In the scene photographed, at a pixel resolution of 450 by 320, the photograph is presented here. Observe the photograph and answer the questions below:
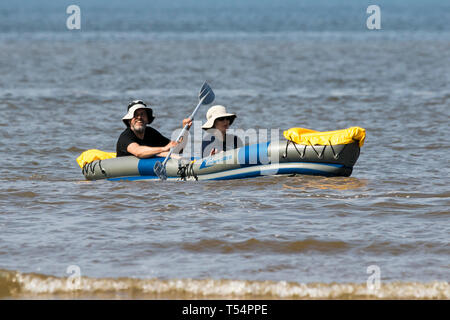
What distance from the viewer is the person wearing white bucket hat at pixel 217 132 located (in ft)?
32.7

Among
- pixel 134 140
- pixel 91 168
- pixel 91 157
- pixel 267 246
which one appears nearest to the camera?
pixel 267 246

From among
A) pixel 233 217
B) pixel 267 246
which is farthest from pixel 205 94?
pixel 267 246

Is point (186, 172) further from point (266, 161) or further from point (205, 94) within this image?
point (205, 94)

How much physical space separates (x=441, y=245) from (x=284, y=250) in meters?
1.44

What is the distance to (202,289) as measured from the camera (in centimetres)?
630

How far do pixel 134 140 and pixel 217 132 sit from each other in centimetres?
111

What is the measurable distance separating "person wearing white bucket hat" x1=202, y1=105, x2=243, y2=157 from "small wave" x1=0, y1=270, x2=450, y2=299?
387 centimetres

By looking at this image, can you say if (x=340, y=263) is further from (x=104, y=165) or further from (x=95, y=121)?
(x=95, y=121)

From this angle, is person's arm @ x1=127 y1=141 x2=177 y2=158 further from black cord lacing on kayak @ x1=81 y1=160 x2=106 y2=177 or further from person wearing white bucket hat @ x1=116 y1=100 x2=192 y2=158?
black cord lacing on kayak @ x1=81 y1=160 x2=106 y2=177

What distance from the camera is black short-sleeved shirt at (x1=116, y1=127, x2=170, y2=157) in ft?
33.9

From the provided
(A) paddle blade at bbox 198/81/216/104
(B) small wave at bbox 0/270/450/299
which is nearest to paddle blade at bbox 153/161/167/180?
(A) paddle blade at bbox 198/81/216/104

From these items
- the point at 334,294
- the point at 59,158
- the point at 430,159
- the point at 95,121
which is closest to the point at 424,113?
the point at 430,159

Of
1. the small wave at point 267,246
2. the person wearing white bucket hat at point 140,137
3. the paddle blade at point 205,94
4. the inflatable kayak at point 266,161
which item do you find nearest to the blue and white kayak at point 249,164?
the inflatable kayak at point 266,161

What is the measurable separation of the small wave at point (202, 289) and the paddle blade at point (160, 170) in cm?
376
